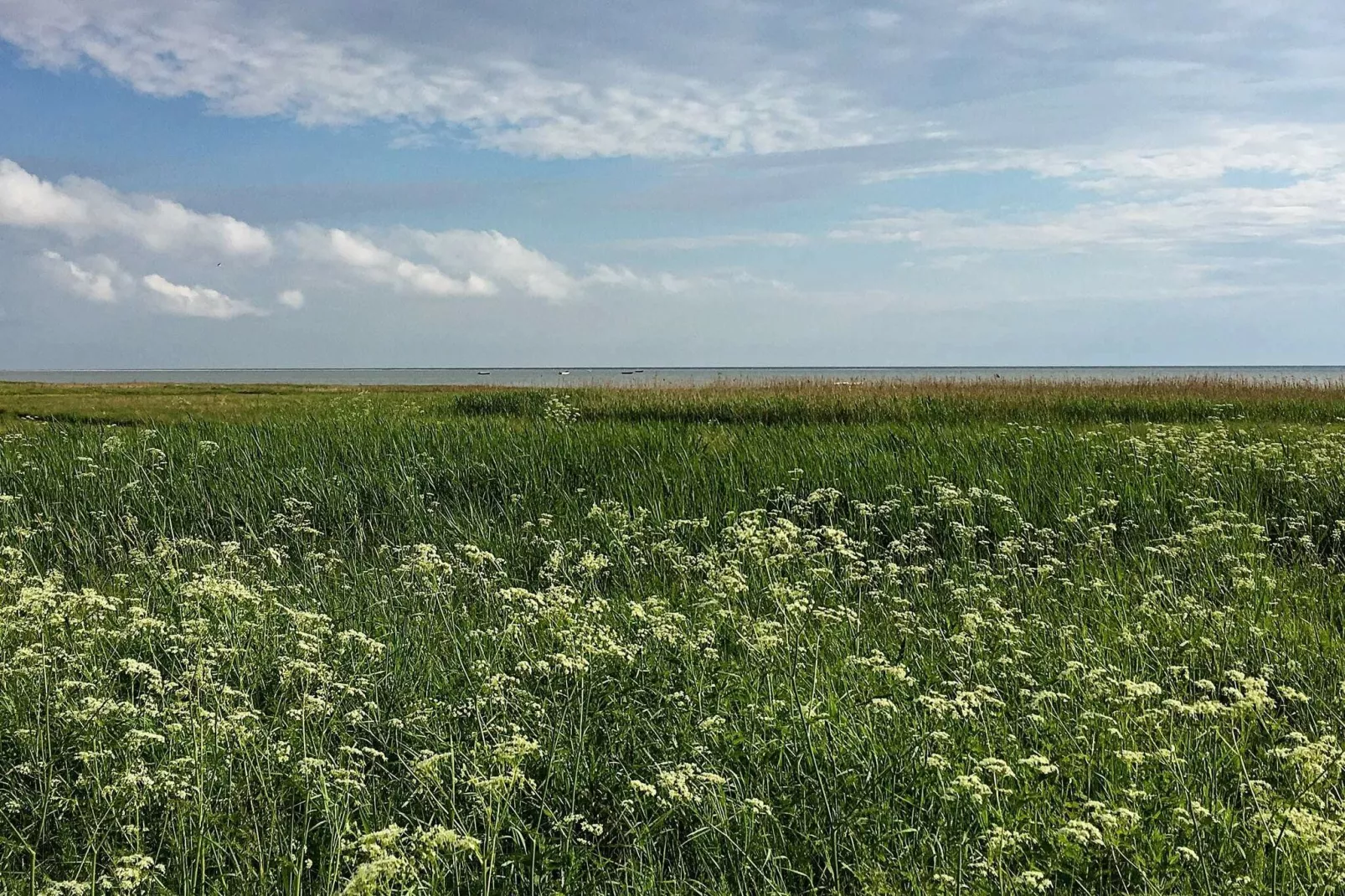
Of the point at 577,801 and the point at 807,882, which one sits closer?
the point at 807,882

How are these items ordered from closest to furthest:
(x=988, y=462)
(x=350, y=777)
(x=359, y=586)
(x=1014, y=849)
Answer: (x=1014, y=849) < (x=350, y=777) < (x=359, y=586) < (x=988, y=462)

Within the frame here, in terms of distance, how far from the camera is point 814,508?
31.2 feet

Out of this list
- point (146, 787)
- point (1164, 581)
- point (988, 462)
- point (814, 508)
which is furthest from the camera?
point (988, 462)

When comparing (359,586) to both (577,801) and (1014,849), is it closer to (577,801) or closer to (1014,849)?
(577,801)

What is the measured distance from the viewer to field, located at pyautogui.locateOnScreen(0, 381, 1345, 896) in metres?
3.01

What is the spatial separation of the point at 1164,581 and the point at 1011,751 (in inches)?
99.0

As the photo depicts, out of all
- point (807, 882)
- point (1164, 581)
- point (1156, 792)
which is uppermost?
point (1164, 581)

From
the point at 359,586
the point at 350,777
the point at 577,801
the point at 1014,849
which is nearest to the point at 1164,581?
the point at 1014,849

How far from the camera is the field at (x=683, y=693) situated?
301cm

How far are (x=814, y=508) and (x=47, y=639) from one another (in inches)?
259

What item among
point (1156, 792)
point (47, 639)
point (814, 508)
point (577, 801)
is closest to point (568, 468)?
point (814, 508)

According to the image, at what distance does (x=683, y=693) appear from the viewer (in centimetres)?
394

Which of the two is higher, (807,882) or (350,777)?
(350,777)

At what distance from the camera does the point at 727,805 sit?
3439 mm
